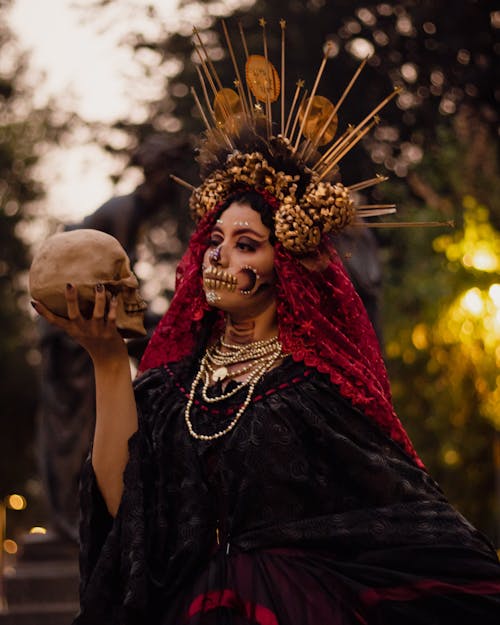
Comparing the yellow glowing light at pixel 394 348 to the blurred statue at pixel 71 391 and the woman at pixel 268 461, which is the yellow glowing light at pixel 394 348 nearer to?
the blurred statue at pixel 71 391

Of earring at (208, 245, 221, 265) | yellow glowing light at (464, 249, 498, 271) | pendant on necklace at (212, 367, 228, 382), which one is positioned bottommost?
pendant on necklace at (212, 367, 228, 382)

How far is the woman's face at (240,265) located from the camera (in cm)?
469

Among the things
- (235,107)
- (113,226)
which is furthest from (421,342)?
(235,107)

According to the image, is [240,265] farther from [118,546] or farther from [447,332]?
[447,332]

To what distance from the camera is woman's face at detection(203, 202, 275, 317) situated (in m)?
4.69

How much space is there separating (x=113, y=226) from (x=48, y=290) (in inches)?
217

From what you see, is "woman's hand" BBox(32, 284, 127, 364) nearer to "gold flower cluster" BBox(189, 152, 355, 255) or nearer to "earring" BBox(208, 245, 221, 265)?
"earring" BBox(208, 245, 221, 265)

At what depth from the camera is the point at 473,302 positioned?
1795 cm

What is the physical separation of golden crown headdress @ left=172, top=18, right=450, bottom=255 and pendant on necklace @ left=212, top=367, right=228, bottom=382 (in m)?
0.47

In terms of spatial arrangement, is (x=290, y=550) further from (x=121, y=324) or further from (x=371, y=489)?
(x=121, y=324)

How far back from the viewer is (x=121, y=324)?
4.39 m

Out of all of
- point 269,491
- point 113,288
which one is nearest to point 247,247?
point 113,288

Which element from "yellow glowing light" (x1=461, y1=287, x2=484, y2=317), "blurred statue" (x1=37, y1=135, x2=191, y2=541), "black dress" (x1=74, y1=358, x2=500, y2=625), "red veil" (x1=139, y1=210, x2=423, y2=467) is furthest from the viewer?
"yellow glowing light" (x1=461, y1=287, x2=484, y2=317)

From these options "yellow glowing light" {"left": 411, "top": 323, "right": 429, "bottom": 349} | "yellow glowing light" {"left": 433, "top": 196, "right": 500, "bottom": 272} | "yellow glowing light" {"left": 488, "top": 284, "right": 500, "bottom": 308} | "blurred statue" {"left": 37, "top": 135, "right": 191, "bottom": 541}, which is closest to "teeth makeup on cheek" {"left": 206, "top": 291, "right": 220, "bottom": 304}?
"blurred statue" {"left": 37, "top": 135, "right": 191, "bottom": 541}
